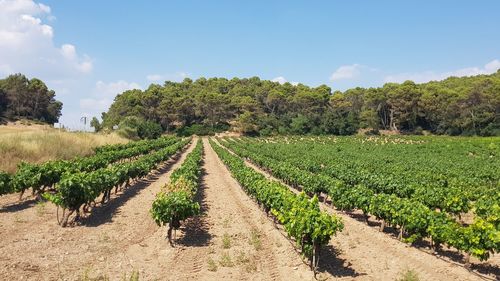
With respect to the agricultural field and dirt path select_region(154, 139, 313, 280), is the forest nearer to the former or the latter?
the agricultural field

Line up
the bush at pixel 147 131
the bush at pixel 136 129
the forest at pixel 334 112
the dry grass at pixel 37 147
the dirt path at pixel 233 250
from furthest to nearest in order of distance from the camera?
the forest at pixel 334 112
the bush at pixel 147 131
the bush at pixel 136 129
the dry grass at pixel 37 147
the dirt path at pixel 233 250

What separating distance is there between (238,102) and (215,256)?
9691 cm

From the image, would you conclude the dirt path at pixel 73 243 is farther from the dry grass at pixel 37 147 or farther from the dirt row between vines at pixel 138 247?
the dry grass at pixel 37 147

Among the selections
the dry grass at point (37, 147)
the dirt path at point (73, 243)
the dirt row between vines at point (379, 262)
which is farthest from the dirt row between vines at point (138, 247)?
the dry grass at point (37, 147)

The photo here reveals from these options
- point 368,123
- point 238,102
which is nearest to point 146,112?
point 238,102

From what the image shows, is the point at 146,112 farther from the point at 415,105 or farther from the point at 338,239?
the point at 338,239

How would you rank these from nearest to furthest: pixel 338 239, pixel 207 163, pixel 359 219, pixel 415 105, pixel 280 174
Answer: pixel 338 239, pixel 359 219, pixel 280 174, pixel 207 163, pixel 415 105

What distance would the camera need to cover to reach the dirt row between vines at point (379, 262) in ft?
33.2

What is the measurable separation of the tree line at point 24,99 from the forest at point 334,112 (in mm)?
14681

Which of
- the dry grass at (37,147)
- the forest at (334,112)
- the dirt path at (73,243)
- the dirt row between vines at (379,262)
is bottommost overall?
the dirt row between vines at (379,262)

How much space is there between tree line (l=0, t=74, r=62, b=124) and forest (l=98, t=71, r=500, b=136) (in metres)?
14.7

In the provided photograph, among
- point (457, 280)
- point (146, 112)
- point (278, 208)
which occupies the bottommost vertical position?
point (457, 280)

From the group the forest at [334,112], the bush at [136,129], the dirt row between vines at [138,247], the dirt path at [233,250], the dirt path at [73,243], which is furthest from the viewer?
the forest at [334,112]

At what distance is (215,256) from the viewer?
38.0 feet
